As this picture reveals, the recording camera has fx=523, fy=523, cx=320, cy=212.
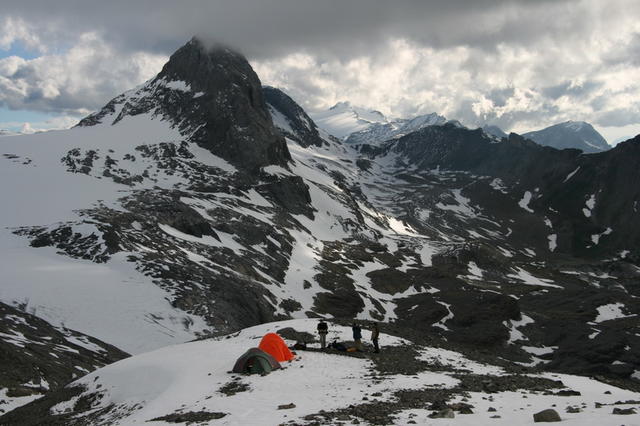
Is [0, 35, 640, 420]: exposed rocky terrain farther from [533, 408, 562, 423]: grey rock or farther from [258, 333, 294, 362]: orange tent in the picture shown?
[533, 408, 562, 423]: grey rock

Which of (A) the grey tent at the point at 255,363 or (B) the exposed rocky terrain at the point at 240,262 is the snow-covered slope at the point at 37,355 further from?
(A) the grey tent at the point at 255,363

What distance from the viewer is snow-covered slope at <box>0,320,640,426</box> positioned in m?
19.9

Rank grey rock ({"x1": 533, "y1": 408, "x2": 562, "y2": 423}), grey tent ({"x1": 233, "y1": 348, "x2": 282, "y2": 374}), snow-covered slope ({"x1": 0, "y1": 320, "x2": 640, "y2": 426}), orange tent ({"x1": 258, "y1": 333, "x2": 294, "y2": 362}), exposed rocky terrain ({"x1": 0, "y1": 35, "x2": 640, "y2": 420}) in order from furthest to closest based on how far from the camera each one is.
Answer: exposed rocky terrain ({"x1": 0, "y1": 35, "x2": 640, "y2": 420}), orange tent ({"x1": 258, "y1": 333, "x2": 294, "y2": 362}), grey tent ({"x1": 233, "y1": 348, "x2": 282, "y2": 374}), snow-covered slope ({"x1": 0, "y1": 320, "x2": 640, "y2": 426}), grey rock ({"x1": 533, "y1": 408, "x2": 562, "y2": 423})

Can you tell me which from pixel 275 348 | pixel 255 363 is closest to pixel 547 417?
pixel 255 363

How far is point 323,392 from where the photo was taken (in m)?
24.5

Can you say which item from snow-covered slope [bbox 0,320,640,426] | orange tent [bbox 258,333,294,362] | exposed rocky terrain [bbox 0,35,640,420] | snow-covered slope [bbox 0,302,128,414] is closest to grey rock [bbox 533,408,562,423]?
snow-covered slope [bbox 0,320,640,426]

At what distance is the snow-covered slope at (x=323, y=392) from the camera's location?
19859 mm

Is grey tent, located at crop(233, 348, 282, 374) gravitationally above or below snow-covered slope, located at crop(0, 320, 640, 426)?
above

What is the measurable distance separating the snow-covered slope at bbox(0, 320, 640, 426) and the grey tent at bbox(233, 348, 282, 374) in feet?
2.10

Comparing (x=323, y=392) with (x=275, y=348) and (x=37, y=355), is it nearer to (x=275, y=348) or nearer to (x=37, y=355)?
(x=275, y=348)

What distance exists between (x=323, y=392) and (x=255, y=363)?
578cm

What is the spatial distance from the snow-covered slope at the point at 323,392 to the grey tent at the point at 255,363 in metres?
0.64

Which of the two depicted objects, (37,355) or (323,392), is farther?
(37,355)

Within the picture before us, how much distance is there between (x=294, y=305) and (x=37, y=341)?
49.2 meters
